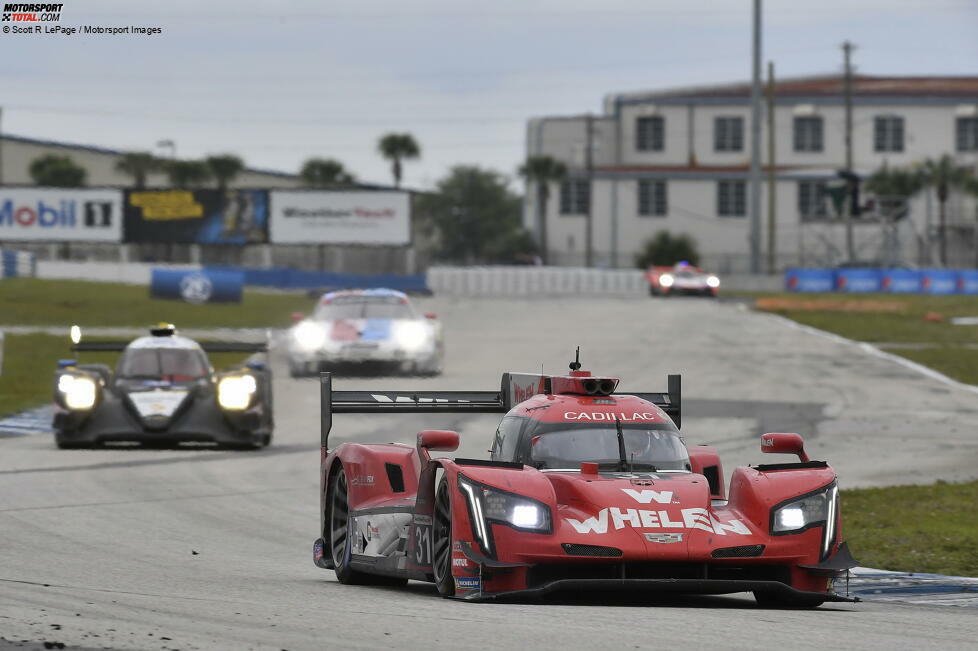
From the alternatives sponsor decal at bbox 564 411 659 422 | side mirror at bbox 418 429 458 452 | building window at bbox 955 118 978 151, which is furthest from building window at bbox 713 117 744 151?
side mirror at bbox 418 429 458 452

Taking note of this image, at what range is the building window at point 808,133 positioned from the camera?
111 m

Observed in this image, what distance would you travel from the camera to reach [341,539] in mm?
11312

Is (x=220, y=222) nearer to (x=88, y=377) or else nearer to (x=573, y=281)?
(x=573, y=281)

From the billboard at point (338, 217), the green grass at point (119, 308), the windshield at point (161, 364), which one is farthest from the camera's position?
the billboard at point (338, 217)

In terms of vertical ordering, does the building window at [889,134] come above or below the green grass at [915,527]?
above

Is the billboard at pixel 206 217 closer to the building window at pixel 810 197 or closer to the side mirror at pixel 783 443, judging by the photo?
the building window at pixel 810 197

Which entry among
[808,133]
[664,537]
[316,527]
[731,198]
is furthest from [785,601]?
[808,133]

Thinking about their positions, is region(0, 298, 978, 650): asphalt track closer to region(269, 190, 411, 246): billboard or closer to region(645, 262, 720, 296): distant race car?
region(645, 262, 720, 296): distant race car

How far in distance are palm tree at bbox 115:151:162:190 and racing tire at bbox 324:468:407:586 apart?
4093 inches

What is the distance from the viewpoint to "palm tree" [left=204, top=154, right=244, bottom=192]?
112500 millimetres

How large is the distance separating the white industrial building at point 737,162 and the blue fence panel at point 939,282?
765 inches

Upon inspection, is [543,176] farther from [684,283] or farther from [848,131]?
[684,283]

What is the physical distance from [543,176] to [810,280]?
31.7m

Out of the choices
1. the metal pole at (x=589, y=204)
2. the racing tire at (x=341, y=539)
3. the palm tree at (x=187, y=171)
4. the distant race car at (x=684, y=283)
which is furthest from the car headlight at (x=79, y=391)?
the palm tree at (x=187, y=171)
